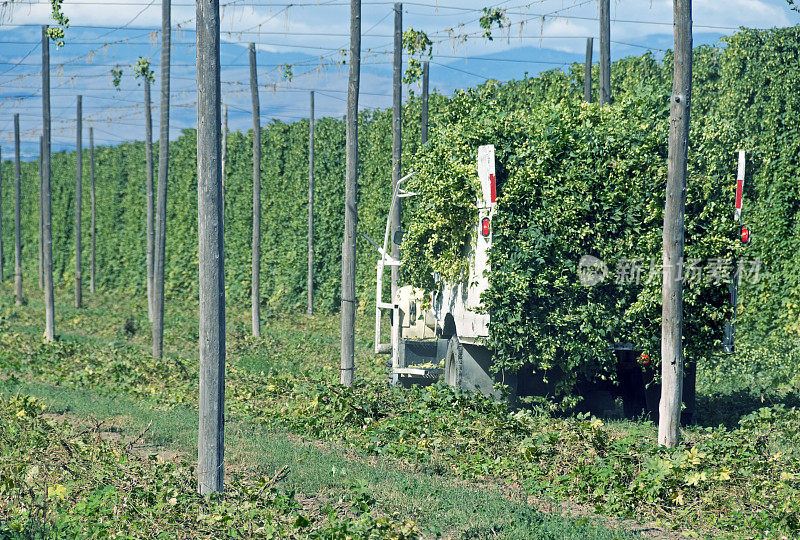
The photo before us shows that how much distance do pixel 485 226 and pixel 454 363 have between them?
8.86 feet

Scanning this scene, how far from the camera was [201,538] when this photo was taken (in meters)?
7.27

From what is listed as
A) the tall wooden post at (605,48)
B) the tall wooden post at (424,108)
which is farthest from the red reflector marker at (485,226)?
the tall wooden post at (424,108)

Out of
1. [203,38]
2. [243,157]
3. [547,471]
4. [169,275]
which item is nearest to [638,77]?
[547,471]

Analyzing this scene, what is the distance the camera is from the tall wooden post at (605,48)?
16.2m

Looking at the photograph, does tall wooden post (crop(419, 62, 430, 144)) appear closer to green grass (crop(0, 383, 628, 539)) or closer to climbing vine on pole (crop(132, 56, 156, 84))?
climbing vine on pole (crop(132, 56, 156, 84))

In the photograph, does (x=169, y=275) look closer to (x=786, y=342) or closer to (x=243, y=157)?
(x=243, y=157)

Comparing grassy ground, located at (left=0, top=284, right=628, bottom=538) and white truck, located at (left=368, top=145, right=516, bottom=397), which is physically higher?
white truck, located at (left=368, top=145, right=516, bottom=397)

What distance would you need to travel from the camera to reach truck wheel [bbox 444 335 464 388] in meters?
13.3

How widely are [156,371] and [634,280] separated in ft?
35.2

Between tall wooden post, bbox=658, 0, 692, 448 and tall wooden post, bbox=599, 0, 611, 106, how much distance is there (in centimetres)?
564

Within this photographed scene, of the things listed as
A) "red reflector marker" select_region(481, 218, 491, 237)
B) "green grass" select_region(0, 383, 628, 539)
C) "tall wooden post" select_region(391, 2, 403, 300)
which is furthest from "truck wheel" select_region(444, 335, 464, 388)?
"tall wooden post" select_region(391, 2, 403, 300)

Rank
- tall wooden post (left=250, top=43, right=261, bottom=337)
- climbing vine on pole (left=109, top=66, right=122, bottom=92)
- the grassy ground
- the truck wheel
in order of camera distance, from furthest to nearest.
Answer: tall wooden post (left=250, top=43, right=261, bottom=337)
climbing vine on pole (left=109, top=66, right=122, bottom=92)
the truck wheel
the grassy ground

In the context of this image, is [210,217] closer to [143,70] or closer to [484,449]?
[484,449]

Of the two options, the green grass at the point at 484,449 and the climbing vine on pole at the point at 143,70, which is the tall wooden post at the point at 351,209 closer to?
the green grass at the point at 484,449
